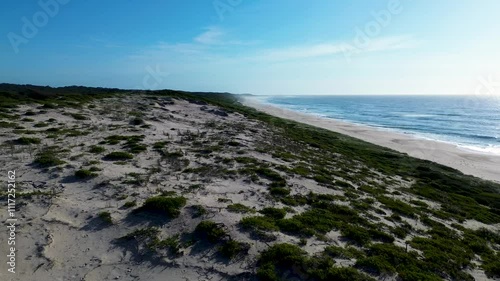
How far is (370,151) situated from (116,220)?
122ft

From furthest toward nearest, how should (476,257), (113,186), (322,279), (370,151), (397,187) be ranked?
(370,151) → (397,187) → (113,186) → (476,257) → (322,279)

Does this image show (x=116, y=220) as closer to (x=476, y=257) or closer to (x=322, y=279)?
(x=322, y=279)

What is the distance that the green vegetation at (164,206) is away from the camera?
11.9 metres

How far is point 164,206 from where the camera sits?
12047 mm

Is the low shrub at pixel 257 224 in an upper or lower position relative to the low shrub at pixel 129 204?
lower

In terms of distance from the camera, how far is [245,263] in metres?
9.58

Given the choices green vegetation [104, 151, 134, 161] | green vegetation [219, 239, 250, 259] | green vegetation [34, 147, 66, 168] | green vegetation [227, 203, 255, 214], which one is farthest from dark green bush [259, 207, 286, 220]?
green vegetation [34, 147, 66, 168]

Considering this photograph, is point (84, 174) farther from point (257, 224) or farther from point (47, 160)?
point (257, 224)

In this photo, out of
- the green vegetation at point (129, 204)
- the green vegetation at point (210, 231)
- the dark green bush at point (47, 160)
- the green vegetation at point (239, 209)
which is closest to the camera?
the green vegetation at point (210, 231)

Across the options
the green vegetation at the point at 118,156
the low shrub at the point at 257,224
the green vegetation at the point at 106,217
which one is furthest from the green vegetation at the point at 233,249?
the green vegetation at the point at 118,156

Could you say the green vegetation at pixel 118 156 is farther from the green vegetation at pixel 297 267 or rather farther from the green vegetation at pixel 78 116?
the green vegetation at pixel 78 116

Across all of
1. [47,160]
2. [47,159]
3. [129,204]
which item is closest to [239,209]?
[129,204]

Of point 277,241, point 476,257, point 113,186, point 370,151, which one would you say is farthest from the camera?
point 370,151

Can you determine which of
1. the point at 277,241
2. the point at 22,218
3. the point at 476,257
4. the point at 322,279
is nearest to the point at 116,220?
the point at 22,218
